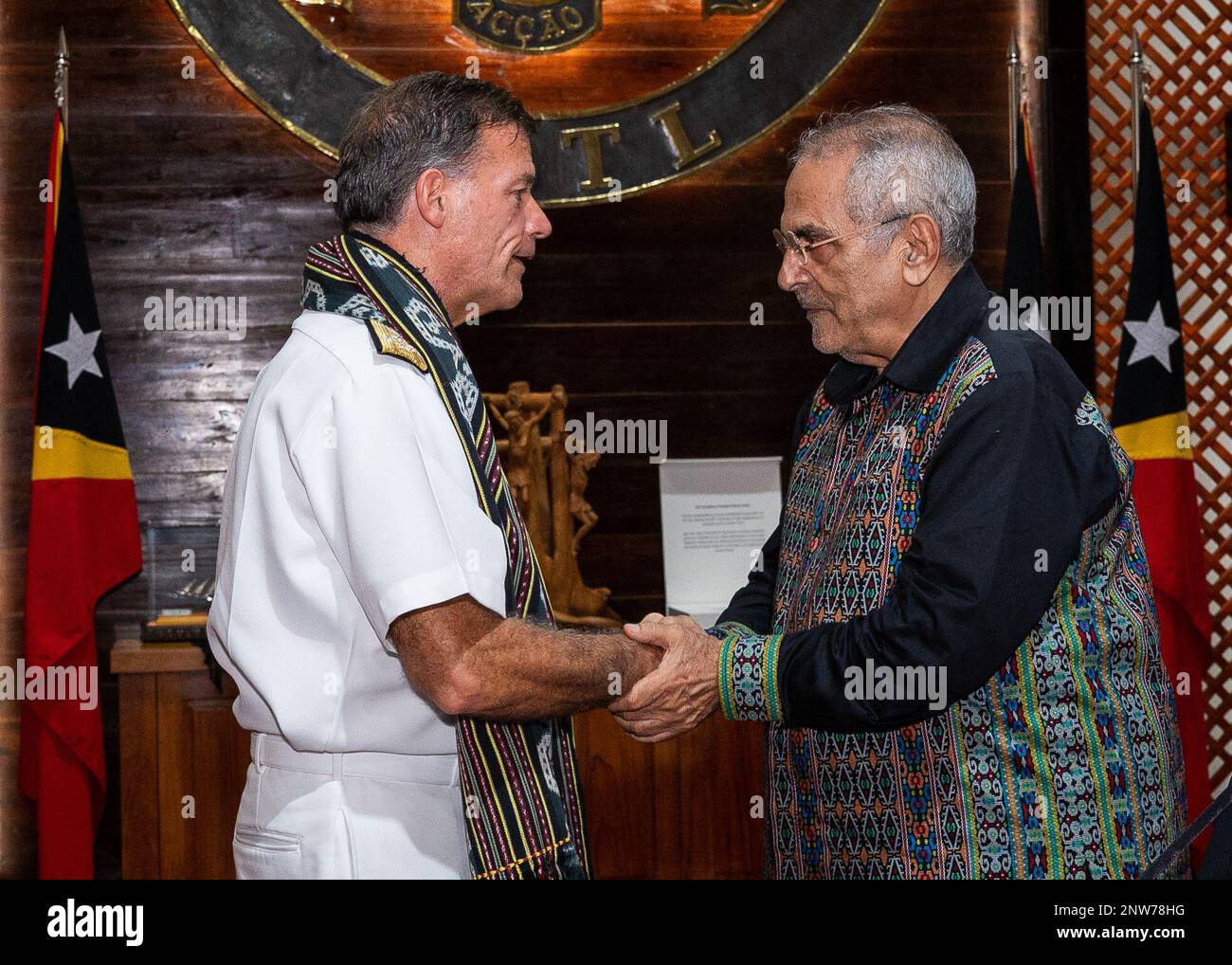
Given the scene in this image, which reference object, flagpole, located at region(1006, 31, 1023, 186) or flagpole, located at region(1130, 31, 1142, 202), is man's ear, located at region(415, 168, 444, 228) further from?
flagpole, located at region(1130, 31, 1142, 202)

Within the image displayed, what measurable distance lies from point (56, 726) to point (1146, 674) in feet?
8.17

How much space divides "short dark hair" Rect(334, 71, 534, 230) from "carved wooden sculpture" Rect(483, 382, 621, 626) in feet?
4.93

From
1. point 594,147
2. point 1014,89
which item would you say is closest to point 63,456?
point 594,147

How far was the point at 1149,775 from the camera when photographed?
1.63 m

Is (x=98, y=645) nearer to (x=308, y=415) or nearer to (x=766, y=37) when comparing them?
(x=308, y=415)

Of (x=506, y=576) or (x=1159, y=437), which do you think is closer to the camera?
(x=506, y=576)

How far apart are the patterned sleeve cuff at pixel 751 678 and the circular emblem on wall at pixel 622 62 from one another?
204 cm

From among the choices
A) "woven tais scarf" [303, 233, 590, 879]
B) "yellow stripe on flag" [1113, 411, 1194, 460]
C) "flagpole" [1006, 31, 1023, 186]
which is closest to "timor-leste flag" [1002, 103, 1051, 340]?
"flagpole" [1006, 31, 1023, 186]

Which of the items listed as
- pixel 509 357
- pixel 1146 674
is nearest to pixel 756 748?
pixel 509 357

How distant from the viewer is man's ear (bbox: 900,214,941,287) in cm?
174

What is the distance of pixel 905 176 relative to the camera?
5.70ft

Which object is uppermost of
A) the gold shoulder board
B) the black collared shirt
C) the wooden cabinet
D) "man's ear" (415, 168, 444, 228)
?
"man's ear" (415, 168, 444, 228)

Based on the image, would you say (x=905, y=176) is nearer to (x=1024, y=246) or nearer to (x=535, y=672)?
(x=535, y=672)

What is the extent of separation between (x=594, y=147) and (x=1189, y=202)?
172cm
